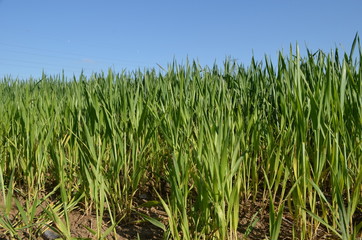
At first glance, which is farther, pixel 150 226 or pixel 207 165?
pixel 150 226

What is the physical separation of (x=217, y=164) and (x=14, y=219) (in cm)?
95

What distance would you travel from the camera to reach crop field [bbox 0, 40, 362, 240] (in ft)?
4.22

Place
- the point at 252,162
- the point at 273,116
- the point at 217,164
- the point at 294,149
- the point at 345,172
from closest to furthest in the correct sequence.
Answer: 1. the point at 217,164
2. the point at 345,172
3. the point at 294,149
4. the point at 252,162
5. the point at 273,116

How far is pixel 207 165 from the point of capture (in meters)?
1.22

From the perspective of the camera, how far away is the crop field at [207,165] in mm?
1285

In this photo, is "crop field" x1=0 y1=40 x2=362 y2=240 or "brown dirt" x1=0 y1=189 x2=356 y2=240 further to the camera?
"brown dirt" x1=0 y1=189 x2=356 y2=240

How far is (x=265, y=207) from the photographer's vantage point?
5.41 ft

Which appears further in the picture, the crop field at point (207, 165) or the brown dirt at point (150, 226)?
the brown dirt at point (150, 226)

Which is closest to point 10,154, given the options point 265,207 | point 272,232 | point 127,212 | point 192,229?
point 127,212

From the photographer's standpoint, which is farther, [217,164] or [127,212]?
[127,212]

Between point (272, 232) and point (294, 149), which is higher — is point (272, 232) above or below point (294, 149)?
below

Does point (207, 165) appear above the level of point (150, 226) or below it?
above

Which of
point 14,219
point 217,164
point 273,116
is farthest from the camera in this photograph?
point 273,116

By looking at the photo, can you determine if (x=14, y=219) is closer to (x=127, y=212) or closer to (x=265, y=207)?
(x=127, y=212)
